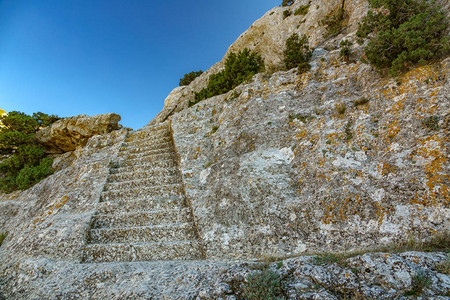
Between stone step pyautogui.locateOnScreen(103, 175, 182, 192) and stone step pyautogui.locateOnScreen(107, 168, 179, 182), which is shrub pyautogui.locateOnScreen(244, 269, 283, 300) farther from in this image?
stone step pyautogui.locateOnScreen(107, 168, 179, 182)

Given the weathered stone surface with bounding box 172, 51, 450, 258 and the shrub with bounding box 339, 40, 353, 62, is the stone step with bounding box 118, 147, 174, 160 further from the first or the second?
the shrub with bounding box 339, 40, 353, 62

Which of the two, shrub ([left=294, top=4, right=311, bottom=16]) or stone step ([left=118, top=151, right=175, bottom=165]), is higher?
shrub ([left=294, top=4, right=311, bottom=16])

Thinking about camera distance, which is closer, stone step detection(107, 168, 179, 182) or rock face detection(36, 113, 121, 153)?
stone step detection(107, 168, 179, 182)

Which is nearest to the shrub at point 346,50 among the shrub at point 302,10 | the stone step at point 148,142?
the stone step at point 148,142

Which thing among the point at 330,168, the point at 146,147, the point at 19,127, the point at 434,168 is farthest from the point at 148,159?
the point at 19,127

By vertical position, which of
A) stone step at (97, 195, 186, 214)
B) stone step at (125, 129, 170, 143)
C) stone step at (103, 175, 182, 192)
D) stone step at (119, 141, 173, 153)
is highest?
stone step at (125, 129, 170, 143)

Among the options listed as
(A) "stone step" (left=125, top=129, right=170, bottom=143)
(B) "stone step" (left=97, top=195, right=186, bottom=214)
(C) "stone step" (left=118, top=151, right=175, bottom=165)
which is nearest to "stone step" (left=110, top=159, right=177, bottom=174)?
(C) "stone step" (left=118, top=151, right=175, bottom=165)

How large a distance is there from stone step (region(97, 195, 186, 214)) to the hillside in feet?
Result: 0.17

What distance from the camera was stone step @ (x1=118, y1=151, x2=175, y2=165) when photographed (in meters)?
10.3

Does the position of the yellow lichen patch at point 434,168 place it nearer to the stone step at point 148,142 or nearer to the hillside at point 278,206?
the hillside at point 278,206

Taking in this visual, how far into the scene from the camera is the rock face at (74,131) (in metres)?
19.5

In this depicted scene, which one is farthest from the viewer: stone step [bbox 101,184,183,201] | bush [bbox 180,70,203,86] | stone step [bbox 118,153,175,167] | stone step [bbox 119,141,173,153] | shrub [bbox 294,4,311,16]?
bush [bbox 180,70,203,86]

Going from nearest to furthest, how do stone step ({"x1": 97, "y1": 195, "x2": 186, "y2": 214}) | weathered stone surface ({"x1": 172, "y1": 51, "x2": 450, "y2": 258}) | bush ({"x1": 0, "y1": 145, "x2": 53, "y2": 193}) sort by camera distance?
1. weathered stone surface ({"x1": 172, "y1": 51, "x2": 450, "y2": 258})
2. stone step ({"x1": 97, "y1": 195, "x2": 186, "y2": 214})
3. bush ({"x1": 0, "y1": 145, "x2": 53, "y2": 193})

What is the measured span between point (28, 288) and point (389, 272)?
755 cm
